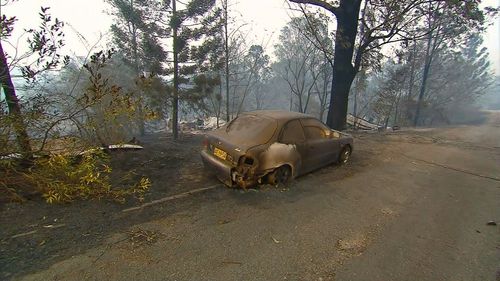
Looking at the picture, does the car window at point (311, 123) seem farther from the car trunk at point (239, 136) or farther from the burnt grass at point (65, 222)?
the burnt grass at point (65, 222)

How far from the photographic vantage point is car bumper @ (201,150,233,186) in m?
5.03

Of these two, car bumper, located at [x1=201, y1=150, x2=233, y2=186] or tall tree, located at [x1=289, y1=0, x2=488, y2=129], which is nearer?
car bumper, located at [x1=201, y1=150, x2=233, y2=186]

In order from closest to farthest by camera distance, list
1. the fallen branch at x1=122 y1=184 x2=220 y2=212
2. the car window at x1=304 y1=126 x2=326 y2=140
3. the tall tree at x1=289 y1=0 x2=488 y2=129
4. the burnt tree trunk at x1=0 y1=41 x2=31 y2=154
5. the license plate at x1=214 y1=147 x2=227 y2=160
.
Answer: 1. the burnt tree trunk at x1=0 y1=41 x2=31 y2=154
2. the fallen branch at x1=122 y1=184 x2=220 y2=212
3. the license plate at x1=214 y1=147 x2=227 y2=160
4. the car window at x1=304 y1=126 x2=326 y2=140
5. the tall tree at x1=289 y1=0 x2=488 y2=129

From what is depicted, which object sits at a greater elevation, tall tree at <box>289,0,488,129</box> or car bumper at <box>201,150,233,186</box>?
tall tree at <box>289,0,488,129</box>

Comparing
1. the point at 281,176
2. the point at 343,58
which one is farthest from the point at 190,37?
the point at 281,176

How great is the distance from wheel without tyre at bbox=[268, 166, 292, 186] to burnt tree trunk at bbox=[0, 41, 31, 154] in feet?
12.7

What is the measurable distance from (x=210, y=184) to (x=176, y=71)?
1417 cm

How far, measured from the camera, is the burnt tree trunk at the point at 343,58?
461 inches

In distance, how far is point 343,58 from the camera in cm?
1234

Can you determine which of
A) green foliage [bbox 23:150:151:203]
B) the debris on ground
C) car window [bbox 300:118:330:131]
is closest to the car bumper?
green foliage [bbox 23:150:151:203]

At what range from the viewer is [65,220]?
377 centimetres

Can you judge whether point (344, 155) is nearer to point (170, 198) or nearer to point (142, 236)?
point (170, 198)

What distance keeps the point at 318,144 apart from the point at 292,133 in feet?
2.94

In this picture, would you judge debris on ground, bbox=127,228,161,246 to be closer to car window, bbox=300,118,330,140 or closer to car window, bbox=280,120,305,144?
car window, bbox=280,120,305,144
